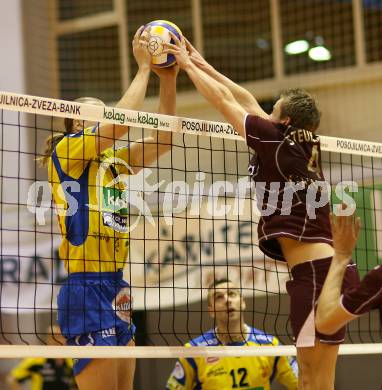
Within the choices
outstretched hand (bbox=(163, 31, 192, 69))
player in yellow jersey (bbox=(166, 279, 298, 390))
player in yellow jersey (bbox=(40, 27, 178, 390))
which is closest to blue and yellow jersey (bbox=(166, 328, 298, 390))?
player in yellow jersey (bbox=(166, 279, 298, 390))

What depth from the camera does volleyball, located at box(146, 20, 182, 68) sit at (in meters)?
5.49

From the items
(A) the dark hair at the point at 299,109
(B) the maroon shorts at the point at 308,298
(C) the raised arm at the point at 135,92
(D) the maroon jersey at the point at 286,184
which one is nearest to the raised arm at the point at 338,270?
(B) the maroon shorts at the point at 308,298

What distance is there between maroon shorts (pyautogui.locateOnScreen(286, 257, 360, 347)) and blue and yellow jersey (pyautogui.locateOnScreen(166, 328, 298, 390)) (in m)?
2.51

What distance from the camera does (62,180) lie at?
5398mm

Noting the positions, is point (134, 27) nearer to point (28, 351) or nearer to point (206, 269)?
point (206, 269)

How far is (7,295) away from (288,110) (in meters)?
6.63

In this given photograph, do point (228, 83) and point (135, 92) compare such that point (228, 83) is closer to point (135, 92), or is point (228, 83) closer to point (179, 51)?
point (179, 51)

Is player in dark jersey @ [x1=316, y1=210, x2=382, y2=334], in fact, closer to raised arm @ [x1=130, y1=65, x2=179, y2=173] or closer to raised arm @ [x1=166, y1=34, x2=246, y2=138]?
raised arm @ [x1=166, y1=34, x2=246, y2=138]

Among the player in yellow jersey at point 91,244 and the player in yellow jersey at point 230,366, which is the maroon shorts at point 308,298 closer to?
the player in yellow jersey at point 91,244

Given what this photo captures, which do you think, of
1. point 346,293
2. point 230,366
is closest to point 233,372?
point 230,366

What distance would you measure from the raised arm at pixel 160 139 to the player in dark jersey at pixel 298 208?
0.60 m

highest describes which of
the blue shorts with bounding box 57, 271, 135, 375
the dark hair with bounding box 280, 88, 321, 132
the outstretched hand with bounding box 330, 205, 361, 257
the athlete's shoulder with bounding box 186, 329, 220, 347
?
the dark hair with bounding box 280, 88, 321, 132

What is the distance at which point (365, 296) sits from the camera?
414cm

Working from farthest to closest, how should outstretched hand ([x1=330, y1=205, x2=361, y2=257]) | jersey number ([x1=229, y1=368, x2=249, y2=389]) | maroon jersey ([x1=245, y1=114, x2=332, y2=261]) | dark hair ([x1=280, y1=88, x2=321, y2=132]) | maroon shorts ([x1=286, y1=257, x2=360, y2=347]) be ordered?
1. jersey number ([x1=229, y1=368, x2=249, y2=389])
2. dark hair ([x1=280, y1=88, x2=321, y2=132])
3. maroon jersey ([x1=245, y1=114, x2=332, y2=261])
4. maroon shorts ([x1=286, y1=257, x2=360, y2=347])
5. outstretched hand ([x1=330, y1=205, x2=361, y2=257])
